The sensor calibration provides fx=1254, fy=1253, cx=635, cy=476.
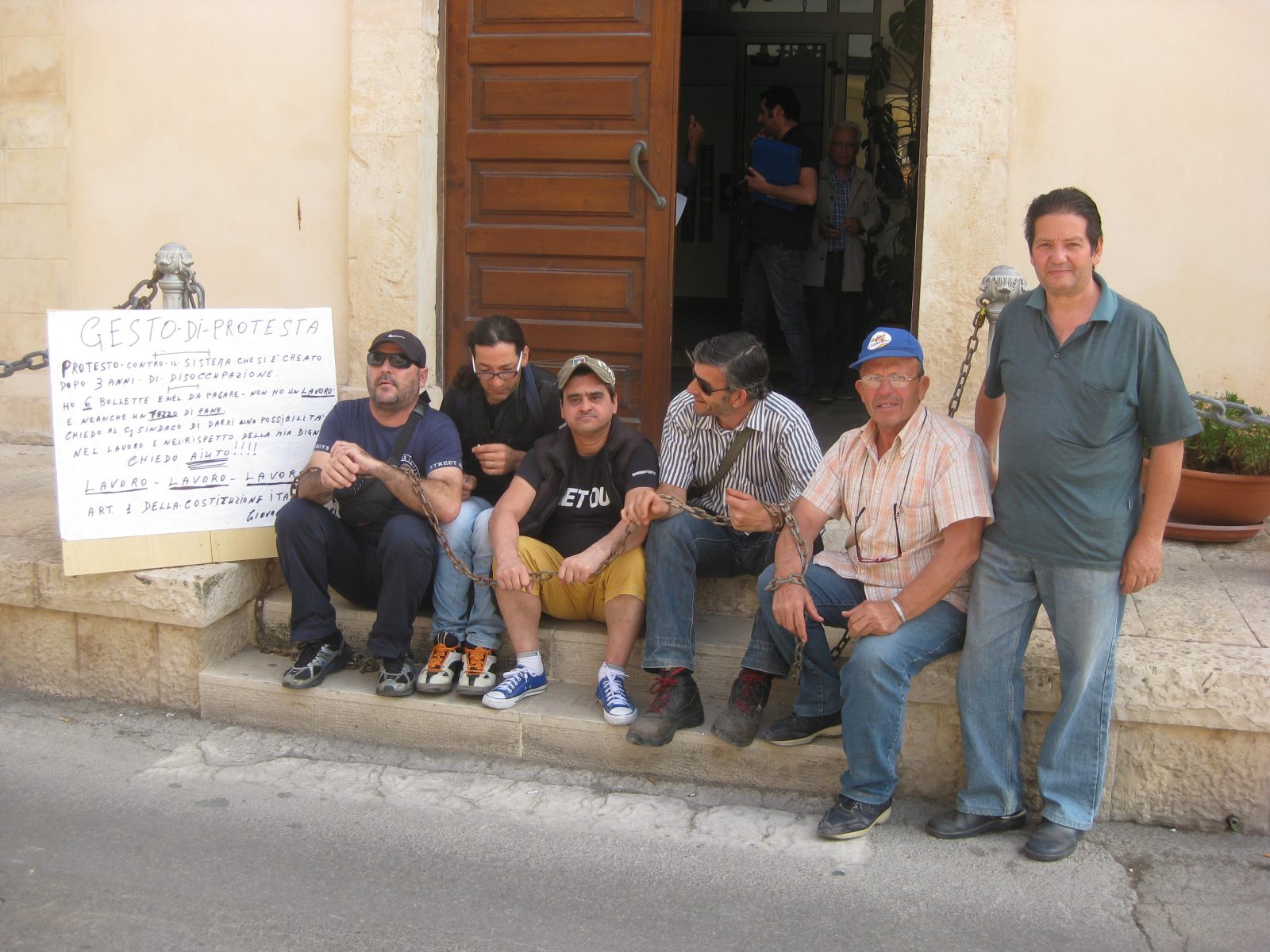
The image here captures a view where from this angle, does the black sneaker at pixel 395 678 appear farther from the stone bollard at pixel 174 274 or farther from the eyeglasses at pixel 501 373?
the stone bollard at pixel 174 274

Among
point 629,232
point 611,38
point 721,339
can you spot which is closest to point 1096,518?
point 721,339

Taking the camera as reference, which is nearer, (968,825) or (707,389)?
(968,825)

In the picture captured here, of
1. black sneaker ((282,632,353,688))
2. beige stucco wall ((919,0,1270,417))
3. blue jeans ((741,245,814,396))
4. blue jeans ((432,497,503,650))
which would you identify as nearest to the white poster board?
black sneaker ((282,632,353,688))

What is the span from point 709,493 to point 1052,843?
1528 millimetres

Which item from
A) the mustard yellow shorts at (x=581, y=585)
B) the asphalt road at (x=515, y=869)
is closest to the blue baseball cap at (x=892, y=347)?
the mustard yellow shorts at (x=581, y=585)

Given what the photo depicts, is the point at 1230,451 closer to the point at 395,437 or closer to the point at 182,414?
the point at 395,437

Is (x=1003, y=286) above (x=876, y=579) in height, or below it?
above

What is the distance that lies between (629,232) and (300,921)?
11.7 ft

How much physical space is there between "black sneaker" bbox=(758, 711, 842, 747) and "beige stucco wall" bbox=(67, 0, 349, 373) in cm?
311

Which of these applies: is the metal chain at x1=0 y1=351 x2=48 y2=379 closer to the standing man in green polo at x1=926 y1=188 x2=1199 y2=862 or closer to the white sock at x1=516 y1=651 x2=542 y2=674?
the white sock at x1=516 y1=651 x2=542 y2=674

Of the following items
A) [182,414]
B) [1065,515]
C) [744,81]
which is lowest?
[1065,515]

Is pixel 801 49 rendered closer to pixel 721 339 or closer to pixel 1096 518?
pixel 721 339

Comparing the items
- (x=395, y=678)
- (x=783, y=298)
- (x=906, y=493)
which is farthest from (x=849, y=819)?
(x=783, y=298)

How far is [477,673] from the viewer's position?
13.7 feet
